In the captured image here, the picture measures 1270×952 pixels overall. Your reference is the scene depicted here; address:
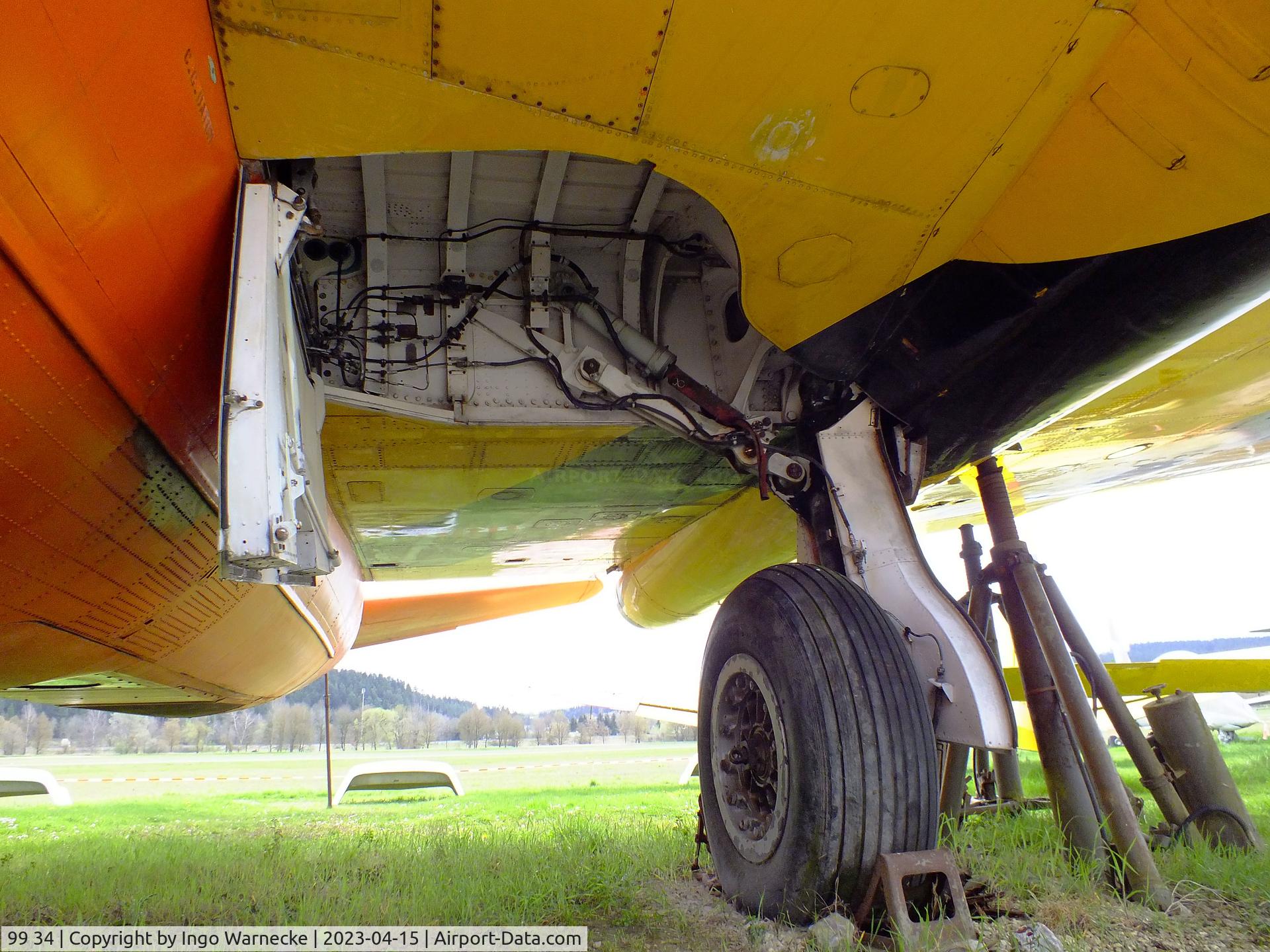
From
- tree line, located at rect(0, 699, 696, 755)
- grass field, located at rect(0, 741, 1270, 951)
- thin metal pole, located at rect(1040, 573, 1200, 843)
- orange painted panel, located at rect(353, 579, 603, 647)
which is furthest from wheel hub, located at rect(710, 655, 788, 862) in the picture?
tree line, located at rect(0, 699, 696, 755)

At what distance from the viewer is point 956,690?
262 cm

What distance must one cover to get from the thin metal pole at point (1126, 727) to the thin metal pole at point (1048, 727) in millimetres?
160

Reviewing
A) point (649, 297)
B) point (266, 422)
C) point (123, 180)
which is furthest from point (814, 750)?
point (123, 180)

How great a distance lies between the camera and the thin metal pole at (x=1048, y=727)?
2.98m

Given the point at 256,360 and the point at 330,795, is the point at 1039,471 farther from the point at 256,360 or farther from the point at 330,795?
the point at 330,795

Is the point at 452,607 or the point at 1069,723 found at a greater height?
the point at 452,607

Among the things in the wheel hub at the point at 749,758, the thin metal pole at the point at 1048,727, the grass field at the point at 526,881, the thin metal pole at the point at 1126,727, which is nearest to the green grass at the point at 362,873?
the grass field at the point at 526,881

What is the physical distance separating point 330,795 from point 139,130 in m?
9.60

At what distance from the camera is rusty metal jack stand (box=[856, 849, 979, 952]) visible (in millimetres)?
2102

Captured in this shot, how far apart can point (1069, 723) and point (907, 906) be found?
127 cm

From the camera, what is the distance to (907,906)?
2.24 meters

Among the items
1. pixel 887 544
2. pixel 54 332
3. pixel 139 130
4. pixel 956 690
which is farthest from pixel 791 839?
pixel 139 130

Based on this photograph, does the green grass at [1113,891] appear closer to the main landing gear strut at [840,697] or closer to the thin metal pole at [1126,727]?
the thin metal pole at [1126,727]

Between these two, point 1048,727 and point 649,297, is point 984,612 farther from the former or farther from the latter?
point 649,297
